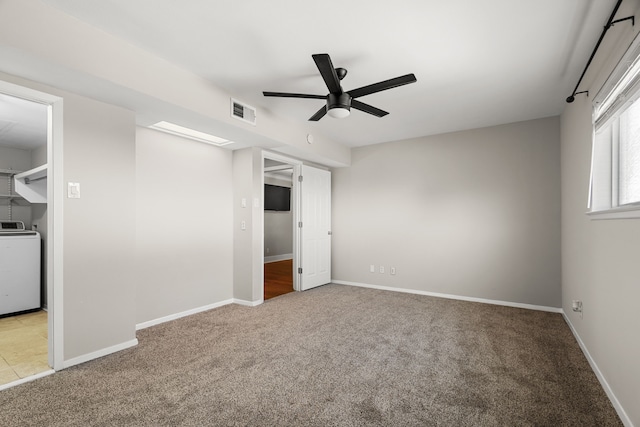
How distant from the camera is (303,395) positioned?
208 cm

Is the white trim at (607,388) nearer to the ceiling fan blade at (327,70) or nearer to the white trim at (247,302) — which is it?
the ceiling fan blade at (327,70)

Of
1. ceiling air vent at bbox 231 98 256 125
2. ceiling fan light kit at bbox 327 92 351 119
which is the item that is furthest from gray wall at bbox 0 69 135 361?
ceiling fan light kit at bbox 327 92 351 119

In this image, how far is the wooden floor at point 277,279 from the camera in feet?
16.7

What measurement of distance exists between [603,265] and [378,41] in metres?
2.32

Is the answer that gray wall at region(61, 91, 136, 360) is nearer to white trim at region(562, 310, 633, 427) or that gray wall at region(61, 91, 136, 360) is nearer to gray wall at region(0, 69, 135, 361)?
gray wall at region(0, 69, 135, 361)

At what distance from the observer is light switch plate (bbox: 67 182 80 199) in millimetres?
2455

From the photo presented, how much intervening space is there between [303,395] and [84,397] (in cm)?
144

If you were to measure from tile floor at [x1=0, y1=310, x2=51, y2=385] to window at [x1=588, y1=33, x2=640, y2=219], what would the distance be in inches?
165

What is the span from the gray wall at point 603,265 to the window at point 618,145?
0.15 m

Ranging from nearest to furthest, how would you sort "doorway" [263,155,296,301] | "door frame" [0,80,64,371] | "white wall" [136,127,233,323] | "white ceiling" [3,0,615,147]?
"white ceiling" [3,0,615,147] → "door frame" [0,80,64,371] → "white wall" [136,127,233,323] → "doorway" [263,155,296,301]

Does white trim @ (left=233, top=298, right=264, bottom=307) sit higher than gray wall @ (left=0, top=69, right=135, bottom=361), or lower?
lower

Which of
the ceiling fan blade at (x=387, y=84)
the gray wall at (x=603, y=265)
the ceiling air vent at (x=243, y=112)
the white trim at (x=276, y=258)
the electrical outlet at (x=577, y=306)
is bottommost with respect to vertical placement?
the white trim at (x=276, y=258)

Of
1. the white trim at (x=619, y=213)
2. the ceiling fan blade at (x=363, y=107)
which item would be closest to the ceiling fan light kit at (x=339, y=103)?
the ceiling fan blade at (x=363, y=107)

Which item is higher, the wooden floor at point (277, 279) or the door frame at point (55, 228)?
the door frame at point (55, 228)
